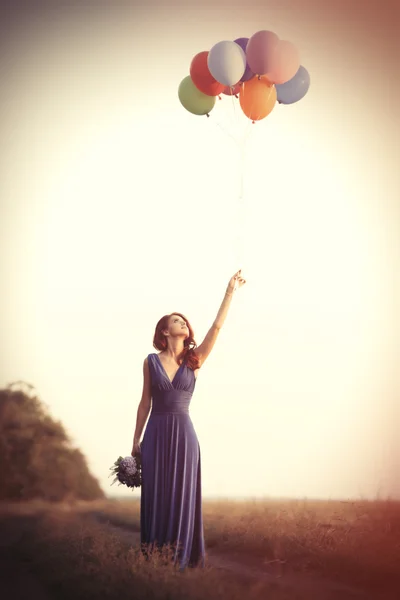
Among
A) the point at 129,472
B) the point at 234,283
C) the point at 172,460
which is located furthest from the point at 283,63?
the point at 129,472

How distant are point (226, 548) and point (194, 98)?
8.89 feet

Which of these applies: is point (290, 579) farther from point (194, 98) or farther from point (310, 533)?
point (194, 98)

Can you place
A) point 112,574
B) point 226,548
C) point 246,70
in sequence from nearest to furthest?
point 112,574, point 246,70, point 226,548

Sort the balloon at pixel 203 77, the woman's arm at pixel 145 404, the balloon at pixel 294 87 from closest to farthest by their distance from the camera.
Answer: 1. the woman's arm at pixel 145 404
2. the balloon at pixel 203 77
3. the balloon at pixel 294 87

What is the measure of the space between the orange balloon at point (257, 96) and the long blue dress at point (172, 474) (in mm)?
1585

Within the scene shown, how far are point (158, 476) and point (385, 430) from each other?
102 inches

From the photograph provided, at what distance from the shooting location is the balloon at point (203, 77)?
4305 mm

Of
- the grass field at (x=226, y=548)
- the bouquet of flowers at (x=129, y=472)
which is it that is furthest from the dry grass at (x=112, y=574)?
the bouquet of flowers at (x=129, y=472)

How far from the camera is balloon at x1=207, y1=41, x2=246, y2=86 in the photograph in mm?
4074

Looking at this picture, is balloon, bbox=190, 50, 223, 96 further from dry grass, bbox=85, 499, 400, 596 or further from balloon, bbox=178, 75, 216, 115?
dry grass, bbox=85, 499, 400, 596

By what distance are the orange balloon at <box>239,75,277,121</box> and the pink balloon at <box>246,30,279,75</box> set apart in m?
0.12

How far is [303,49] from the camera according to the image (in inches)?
236

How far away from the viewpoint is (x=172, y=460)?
12.4 ft

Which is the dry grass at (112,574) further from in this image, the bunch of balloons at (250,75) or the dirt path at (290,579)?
the bunch of balloons at (250,75)
